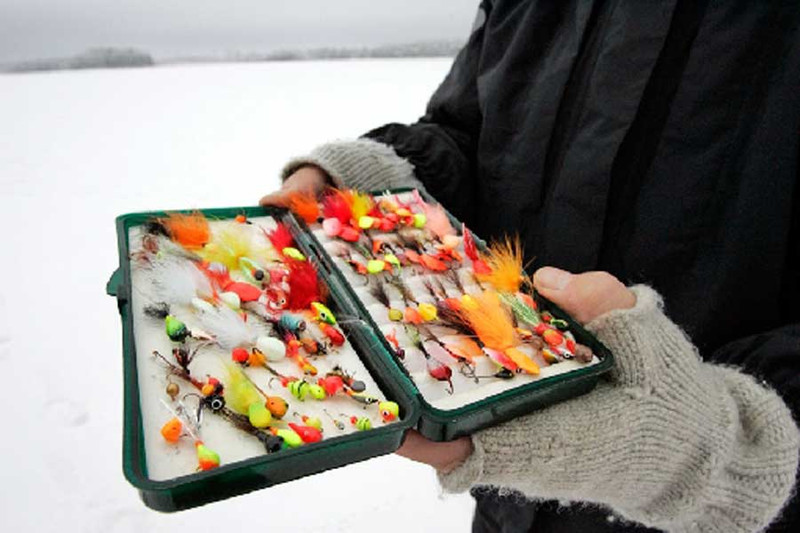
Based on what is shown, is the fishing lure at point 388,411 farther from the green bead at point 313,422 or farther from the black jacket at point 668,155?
the black jacket at point 668,155

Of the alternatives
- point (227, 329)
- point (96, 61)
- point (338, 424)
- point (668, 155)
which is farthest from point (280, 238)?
point (96, 61)

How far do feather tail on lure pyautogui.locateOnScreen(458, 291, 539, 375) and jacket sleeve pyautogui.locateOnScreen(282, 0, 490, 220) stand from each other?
21 centimetres

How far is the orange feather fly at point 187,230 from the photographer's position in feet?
1.83

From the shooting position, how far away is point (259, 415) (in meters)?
A: 0.37

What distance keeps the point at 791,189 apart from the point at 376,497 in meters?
0.78

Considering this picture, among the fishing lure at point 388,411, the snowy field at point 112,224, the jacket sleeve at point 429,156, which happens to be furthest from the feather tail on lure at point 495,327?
the snowy field at point 112,224

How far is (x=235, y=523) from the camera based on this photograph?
2.95 feet

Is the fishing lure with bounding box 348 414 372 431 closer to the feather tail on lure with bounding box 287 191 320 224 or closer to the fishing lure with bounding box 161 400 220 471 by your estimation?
the fishing lure with bounding box 161 400 220 471

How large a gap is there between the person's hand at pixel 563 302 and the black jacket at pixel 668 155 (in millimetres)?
85

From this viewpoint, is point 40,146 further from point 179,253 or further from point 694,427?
point 694,427

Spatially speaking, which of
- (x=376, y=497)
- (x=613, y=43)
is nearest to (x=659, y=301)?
(x=613, y=43)

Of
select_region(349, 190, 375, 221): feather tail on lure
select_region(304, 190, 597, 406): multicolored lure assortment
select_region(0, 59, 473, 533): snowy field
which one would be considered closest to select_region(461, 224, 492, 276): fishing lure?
select_region(304, 190, 597, 406): multicolored lure assortment

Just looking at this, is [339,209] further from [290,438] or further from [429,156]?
[290,438]

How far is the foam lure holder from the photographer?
350 mm
